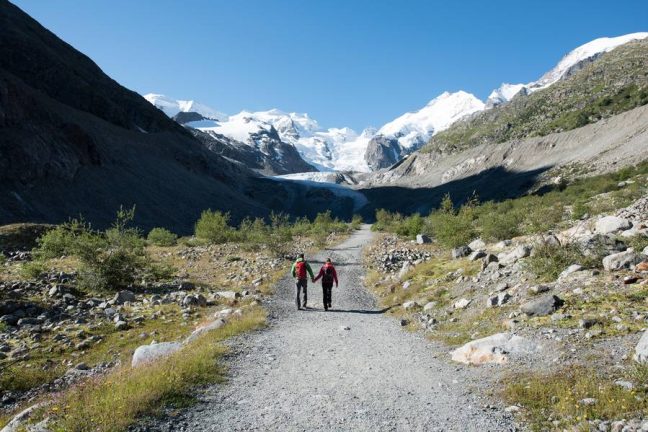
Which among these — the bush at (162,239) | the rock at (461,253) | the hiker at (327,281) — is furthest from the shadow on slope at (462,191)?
the hiker at (327,281)

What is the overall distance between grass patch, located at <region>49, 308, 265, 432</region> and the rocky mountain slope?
52.3 m

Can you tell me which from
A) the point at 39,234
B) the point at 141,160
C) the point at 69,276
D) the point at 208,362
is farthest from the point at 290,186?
the point at 208,362

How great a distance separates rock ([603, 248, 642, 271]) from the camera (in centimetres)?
1153

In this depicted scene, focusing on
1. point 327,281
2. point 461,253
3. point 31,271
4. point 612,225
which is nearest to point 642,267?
point 612,225

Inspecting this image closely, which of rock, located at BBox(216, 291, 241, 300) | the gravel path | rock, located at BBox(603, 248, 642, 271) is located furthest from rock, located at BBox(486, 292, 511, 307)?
rock, located at BBox(216, 291, 241, 300)

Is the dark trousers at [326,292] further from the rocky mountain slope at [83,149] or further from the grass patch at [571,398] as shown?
the rocky mountain slope at [83,149]

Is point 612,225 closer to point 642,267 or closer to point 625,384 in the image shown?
point 642,267

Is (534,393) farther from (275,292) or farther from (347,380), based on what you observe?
(275,292)

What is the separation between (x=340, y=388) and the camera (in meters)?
8.23

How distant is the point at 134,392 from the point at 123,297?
12.1m

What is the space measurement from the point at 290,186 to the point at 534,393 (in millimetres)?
192662

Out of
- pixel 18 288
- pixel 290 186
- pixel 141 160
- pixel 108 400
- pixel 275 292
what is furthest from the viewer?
pixel 290 186

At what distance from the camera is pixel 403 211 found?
134 m

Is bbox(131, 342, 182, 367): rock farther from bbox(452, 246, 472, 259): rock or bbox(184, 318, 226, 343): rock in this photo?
bbox(452, 246, 472, 259): rock
